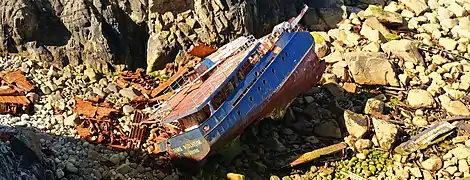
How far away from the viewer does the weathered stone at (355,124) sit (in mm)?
12875

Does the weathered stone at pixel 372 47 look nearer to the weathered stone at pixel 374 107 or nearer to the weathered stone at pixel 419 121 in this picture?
the weathered stone at pixel 374 107

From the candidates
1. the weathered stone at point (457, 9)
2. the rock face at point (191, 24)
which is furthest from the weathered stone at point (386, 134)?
the weathered stone at point (457, 9)

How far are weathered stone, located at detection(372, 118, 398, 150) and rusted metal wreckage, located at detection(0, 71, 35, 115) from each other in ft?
24.3

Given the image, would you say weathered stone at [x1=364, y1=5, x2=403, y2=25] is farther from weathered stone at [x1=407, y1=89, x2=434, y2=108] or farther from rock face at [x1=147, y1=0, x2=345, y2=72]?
rock face at [x1=147, y1=0, x2=345, y2=72]

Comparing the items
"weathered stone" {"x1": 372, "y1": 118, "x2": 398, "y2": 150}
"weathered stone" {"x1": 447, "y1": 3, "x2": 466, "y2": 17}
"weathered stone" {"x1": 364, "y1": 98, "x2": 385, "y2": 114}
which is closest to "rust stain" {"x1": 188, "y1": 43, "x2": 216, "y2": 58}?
"weathered stone" {"x1": 364, "y1": 98, "x2": 385, "y2": 114}

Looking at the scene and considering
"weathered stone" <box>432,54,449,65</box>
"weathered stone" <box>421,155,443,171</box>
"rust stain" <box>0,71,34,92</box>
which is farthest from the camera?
"weathered stone" <box>432,54,449,65</box>

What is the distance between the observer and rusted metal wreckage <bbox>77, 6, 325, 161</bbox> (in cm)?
1169

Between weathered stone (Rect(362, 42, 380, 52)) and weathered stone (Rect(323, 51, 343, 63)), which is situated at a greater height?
weathered stone (Rect(362, 42, 380, 52))

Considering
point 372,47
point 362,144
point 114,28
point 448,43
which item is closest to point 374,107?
point 362,144

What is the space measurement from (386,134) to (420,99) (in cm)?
175

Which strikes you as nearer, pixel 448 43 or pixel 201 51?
pixel 201 51

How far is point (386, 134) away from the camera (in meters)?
12.7

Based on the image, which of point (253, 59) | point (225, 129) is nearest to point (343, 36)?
point (253, 59)

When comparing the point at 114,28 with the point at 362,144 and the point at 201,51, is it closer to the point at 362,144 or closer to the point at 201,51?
the point at 201,51
